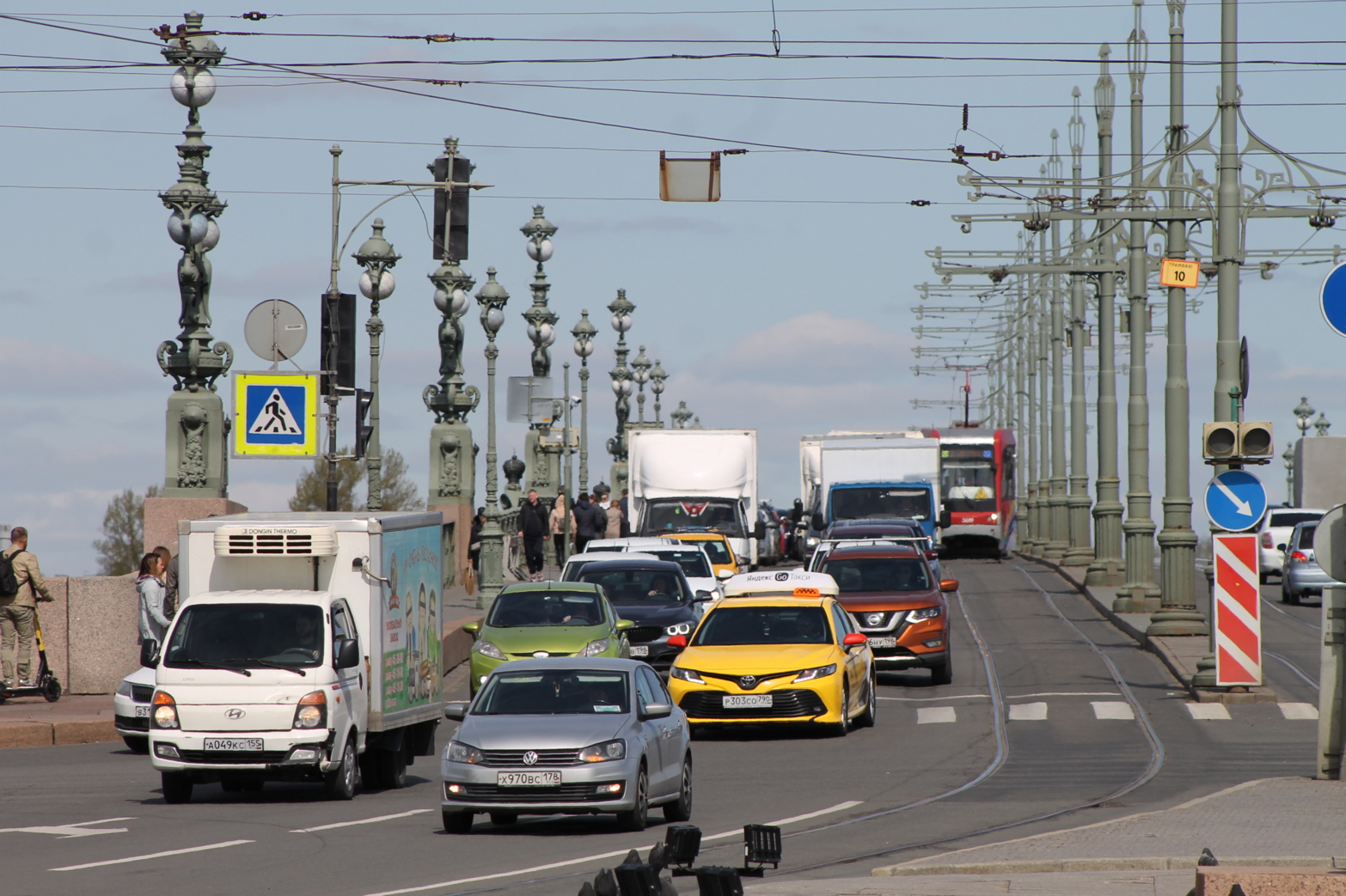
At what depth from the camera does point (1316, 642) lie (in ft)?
111

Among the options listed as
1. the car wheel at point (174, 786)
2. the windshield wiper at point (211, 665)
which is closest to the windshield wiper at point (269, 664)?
the windshield wiper at point (211, 665)

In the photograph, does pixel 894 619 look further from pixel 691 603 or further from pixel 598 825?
pixel 598 825

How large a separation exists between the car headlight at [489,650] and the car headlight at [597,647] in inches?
40.0

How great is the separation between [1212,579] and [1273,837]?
12959 mm

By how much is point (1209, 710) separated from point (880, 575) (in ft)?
20.6

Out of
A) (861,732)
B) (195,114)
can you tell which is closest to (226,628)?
(861,732)

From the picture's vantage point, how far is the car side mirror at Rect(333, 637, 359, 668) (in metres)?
17.2

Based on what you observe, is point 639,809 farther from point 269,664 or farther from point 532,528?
point 532,528

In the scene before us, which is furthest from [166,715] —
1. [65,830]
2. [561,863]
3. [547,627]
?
[547,627]

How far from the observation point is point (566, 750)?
586 inches

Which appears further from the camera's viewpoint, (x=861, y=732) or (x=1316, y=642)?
(x=1316, y=642)


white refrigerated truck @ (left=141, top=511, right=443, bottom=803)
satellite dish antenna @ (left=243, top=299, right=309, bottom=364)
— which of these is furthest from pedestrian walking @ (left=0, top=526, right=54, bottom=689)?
Result: white refrigerated truck @ (left=141, top=511, right=443, bottom=803)

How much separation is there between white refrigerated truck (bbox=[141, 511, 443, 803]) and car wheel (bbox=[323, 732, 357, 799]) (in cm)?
1

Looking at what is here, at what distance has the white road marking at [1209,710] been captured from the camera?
78.2 ft
